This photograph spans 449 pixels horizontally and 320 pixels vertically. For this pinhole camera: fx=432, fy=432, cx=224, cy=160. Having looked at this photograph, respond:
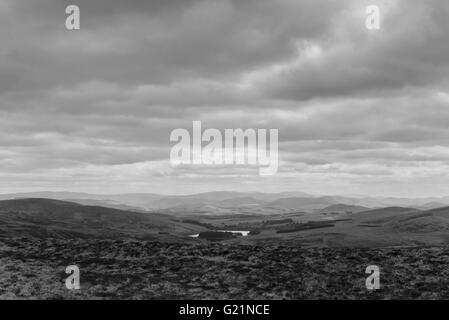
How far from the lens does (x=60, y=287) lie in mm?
18203

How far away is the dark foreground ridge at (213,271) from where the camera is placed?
17406 mm

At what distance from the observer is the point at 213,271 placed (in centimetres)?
2008

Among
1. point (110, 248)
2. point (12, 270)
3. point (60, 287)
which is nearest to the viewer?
point (60, 287)

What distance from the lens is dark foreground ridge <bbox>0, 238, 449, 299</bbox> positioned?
17406 mm
